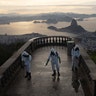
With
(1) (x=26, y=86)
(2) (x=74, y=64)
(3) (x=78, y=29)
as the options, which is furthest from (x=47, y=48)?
(3) (x=78, y=29)

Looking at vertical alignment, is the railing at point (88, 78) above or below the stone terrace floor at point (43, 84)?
above

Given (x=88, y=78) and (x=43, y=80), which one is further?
(x=43, y=80)

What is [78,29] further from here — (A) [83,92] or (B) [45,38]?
(A) [83,92]

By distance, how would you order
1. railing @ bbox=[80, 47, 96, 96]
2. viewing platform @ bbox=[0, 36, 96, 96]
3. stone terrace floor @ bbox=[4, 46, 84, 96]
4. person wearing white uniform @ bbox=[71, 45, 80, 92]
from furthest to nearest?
1. person wearing white uniform @ bbox=[71, 45, 80, 92]
2. stone terrace floor @ bbox=[4, 46, 84, 96]
3. viewing platform @ bbox=[0, 36, 96, 96]
4. railing @ bbox=[80, 47, 96, 96]


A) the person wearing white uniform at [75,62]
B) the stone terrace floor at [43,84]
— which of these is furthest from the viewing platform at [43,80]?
the person wearing white uniform at [75,62]

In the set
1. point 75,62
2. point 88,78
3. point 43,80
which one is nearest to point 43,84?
point 43,80

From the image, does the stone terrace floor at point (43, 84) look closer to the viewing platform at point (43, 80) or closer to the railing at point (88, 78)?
the viewing platform at point (43, 80)

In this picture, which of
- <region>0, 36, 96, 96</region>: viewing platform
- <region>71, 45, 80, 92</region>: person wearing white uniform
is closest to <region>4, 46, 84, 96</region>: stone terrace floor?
<region>0, 36, 96, 96</region>: viewing platform

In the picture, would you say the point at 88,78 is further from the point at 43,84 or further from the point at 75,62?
the point at 75,62

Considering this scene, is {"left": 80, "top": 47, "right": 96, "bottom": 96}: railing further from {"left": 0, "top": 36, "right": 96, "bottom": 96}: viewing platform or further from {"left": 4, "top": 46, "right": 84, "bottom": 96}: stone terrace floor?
{"left": 4, "top": 46, "right": 84, "bottom": 96}: stone terrace floor

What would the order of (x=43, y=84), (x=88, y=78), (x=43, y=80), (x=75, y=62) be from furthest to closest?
(x=75, y=62)
(x=43, y=80)
(x=43, y=84)
(x=88, y=78)

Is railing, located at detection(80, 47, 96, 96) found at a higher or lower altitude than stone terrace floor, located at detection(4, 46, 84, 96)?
higher
